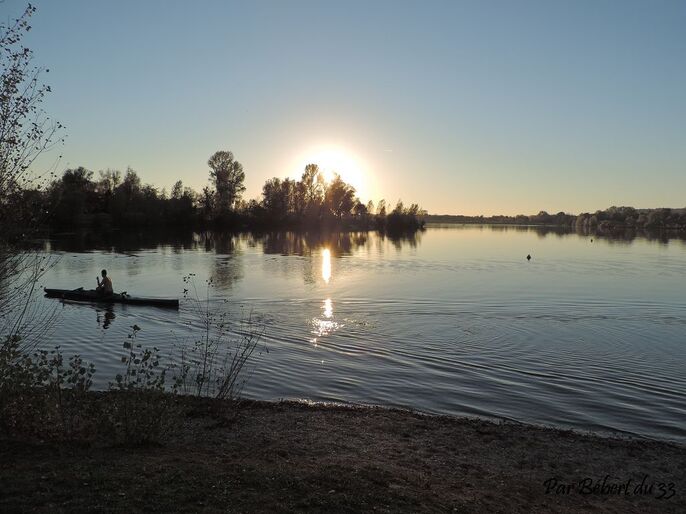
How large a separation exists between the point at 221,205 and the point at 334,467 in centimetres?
12172

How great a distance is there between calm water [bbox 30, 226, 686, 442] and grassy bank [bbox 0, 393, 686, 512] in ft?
7.97

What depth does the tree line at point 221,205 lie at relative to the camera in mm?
113188

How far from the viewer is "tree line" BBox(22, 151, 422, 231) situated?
371 feet

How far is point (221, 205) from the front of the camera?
12650cm

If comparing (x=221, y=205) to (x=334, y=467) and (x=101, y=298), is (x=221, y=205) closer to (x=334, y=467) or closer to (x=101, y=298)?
(x=101, y=298)

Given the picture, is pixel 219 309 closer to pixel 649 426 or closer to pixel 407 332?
pixel 407 332

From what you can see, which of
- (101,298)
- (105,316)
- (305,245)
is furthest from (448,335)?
(305,245)

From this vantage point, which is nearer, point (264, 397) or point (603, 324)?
point (264, 397)

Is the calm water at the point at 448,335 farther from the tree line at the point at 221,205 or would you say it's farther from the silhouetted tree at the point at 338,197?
the silhouetted tree at the point at 338,197

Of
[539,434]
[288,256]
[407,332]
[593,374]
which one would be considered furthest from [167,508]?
[288,256]

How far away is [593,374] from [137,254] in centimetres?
5590

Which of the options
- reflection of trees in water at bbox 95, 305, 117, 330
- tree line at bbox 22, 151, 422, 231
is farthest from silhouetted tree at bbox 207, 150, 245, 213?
reflection of trees in water at bbox 95, 305, 117, 330

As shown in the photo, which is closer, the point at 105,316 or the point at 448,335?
the point at 448,335

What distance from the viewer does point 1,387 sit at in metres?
8.93
